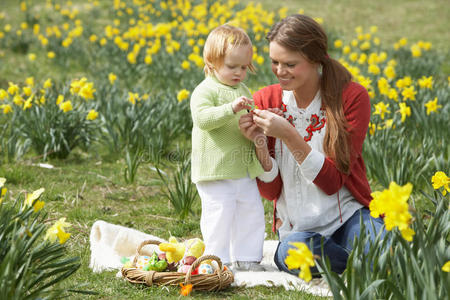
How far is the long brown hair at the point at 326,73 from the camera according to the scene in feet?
8.40

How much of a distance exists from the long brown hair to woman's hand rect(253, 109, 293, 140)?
0.29 metres

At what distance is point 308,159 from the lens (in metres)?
2.56

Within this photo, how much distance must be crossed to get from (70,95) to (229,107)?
2979mm

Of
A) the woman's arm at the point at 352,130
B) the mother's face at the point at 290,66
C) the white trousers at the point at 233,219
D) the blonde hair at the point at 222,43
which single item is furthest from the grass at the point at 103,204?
the blonde hair at the point at 222,43

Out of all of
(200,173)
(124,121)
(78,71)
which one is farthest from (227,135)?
(78,71)

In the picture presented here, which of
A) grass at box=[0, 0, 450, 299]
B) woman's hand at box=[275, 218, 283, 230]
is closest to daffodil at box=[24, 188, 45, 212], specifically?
grass at box=[0, 0, 450, 299]

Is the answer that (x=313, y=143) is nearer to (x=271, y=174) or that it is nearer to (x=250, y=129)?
(x=271, y=174)

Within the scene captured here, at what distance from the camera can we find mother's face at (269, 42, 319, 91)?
2580 millimetres

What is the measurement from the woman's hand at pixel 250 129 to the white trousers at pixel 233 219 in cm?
24

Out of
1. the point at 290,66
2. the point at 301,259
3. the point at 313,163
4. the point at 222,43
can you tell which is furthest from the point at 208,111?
the point at 301,259

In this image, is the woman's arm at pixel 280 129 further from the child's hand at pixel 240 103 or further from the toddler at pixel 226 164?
the toddler at pixel 226 164

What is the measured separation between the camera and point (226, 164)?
269 cm

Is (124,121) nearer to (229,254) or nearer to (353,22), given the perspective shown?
(229,254)

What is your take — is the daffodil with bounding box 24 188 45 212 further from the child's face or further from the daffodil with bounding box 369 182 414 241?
the daffodil with bounding box 369 182 414 241
